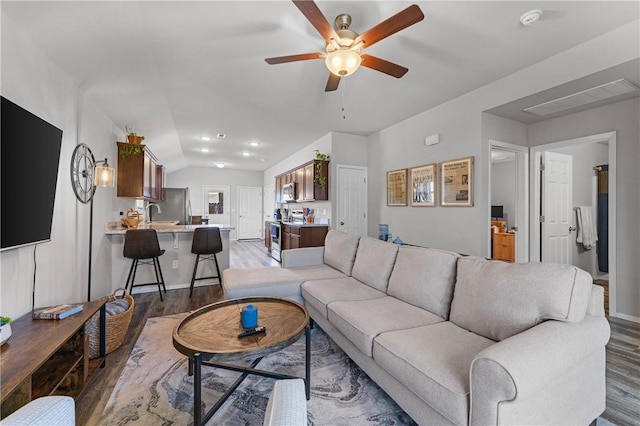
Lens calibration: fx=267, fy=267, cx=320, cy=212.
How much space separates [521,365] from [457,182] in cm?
295

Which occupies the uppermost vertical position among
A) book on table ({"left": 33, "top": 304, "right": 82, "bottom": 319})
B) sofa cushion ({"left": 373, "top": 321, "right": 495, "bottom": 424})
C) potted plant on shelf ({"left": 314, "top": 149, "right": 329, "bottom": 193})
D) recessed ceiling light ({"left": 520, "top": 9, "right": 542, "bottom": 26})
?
recessed ceiling light ({"left": 520, "top": 9, "right": 542, "bottom": 26})

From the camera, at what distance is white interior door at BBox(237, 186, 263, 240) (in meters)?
9.99

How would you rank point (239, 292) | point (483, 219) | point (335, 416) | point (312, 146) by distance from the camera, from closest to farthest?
point (335, 416) < point (239, 292) < point (483, 219) < point (312, 146)

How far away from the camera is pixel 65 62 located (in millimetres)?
2285

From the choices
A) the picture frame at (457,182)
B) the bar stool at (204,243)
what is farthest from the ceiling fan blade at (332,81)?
the bar stool at (204,243)

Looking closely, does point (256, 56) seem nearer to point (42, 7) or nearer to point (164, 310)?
point (42, 7)

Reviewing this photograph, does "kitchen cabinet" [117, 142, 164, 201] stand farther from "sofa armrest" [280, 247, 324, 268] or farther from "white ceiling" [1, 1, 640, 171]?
"sofa armrest" [280, 247, 324, 268]

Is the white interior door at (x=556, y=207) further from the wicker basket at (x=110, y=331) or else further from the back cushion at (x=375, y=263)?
the wicker basket at (x=110, y=331)

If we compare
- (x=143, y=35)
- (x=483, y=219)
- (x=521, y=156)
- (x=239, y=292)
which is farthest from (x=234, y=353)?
(x=521, y=156)

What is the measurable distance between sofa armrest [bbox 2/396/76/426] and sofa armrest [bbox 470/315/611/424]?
59.7 inches

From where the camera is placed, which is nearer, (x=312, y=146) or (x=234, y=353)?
(x=234, y=353)

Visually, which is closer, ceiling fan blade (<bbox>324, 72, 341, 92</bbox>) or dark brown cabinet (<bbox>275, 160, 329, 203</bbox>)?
ceiling fan blade (<bbox>324, 72, 341, 92</bbox>)

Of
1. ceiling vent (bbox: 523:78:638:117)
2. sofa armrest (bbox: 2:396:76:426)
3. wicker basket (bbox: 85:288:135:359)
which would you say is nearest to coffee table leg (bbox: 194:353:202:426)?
sofa armrest (bbox: 2:396:76:426)

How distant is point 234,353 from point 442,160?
3604 millimetres
